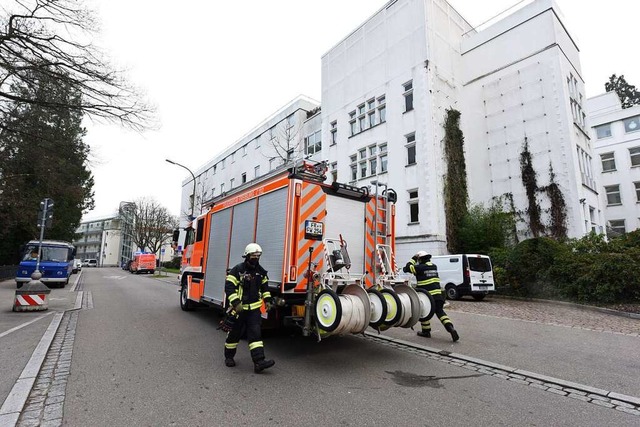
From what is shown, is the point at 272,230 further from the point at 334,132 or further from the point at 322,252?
the point at 334,132

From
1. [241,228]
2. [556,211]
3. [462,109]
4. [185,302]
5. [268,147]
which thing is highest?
[268,147]

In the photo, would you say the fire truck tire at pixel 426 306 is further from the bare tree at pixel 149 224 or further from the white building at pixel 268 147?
the bare tree at pixel 149 224

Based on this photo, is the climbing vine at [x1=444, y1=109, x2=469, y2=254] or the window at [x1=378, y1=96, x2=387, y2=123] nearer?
the climbing vine at [x1=444, y1=109, x2=469, y2=254]

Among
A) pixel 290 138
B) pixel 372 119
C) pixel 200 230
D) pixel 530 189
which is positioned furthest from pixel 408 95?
pixel 200 230

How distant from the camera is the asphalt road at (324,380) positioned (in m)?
3.58

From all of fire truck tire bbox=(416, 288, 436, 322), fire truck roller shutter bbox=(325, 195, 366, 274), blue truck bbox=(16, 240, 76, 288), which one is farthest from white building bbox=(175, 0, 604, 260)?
blue truck bbox=(16, 240, 76, 288)

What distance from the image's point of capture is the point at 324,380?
4590mm

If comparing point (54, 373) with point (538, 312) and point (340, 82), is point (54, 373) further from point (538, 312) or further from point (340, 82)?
point (340, 82)

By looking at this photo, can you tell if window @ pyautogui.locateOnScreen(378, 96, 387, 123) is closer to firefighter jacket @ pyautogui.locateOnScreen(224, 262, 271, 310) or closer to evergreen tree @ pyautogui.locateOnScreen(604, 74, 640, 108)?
firefighter jacket @ pyautogui.locateOnScreen(224, 262, 271, 310)

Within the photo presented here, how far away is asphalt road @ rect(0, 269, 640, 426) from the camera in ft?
11.7

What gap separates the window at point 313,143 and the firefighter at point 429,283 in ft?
70.1

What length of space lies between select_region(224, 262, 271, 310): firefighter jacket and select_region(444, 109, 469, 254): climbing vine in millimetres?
15366

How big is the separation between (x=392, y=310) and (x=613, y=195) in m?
32.3

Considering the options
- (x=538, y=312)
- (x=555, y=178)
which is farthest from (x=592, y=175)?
(x=538, y=312)
